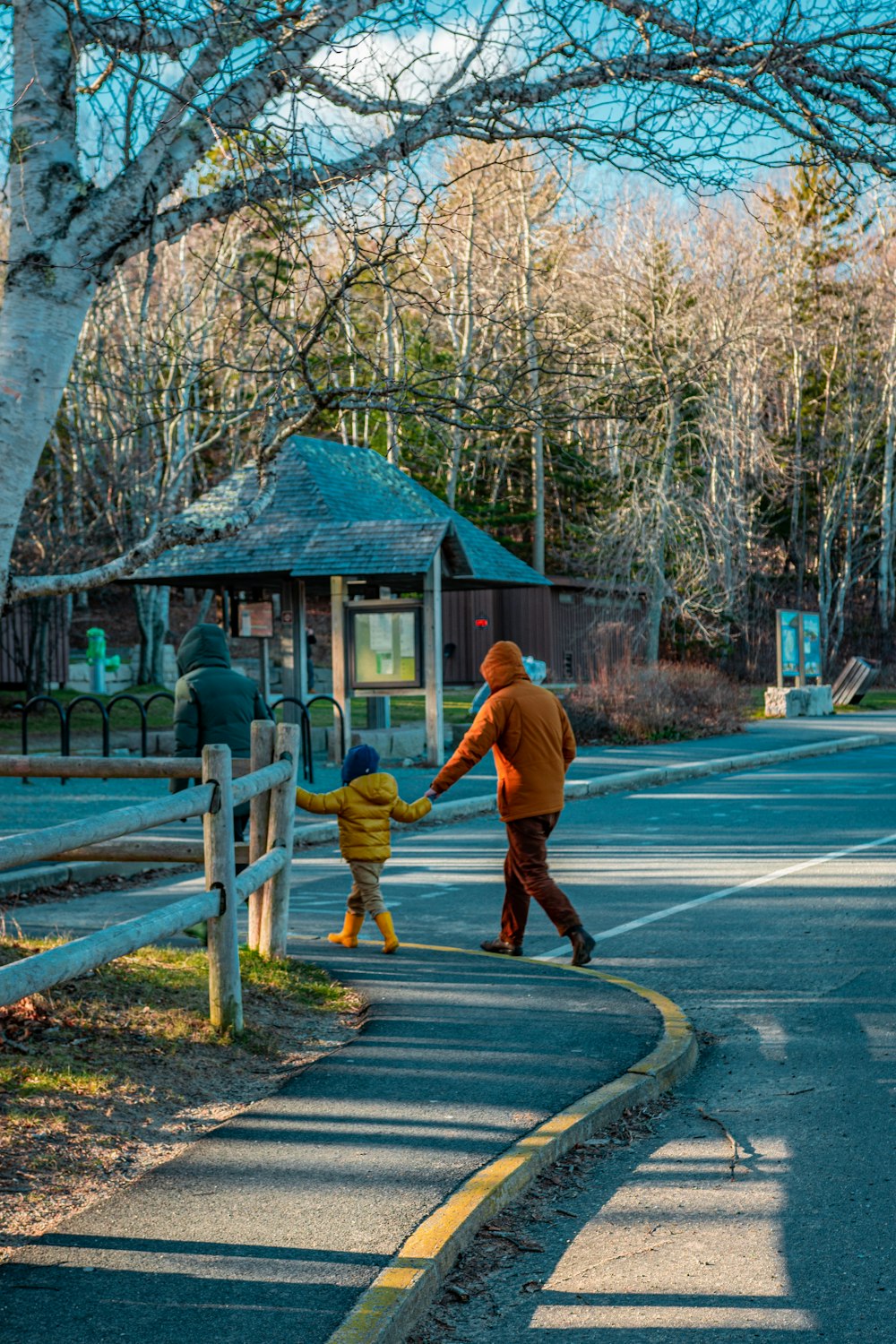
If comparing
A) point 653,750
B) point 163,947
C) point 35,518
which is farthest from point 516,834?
point 35,518

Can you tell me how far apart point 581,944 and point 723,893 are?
305cm

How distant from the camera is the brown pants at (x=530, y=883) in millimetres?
8195

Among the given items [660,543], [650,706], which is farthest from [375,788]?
[660,543]

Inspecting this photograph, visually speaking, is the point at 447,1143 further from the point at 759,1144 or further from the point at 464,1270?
the point at 759,1144

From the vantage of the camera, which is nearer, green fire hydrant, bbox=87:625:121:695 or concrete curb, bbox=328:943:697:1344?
concrete curb, bbox=328:943:697:1344

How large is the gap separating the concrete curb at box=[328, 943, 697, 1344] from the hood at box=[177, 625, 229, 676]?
5.37 m

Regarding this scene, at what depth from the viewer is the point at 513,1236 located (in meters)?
4.47

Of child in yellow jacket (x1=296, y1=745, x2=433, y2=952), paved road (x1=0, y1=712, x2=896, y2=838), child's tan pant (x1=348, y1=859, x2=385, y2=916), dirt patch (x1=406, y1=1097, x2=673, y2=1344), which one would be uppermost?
child in yellow jacket (x1=296, y1=745, x2=433, y2=952)

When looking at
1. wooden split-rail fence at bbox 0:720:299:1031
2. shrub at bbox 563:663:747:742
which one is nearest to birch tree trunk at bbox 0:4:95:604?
wooden split-rail fence at bbox 0:720:299:1031

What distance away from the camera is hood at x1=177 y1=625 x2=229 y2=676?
36.3 feet

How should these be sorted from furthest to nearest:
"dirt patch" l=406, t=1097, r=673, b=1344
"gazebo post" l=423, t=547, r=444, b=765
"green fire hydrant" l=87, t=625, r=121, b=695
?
1. "green fire hydrant" l=87, t=625, r=121, b=695
2. "gazebo post" l=423, t=547, r=444, b=765
3. "dirt patch" l=406, t=1097, r=673, b=1344

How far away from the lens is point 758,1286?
4035 millimetres

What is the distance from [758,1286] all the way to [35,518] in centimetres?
2768

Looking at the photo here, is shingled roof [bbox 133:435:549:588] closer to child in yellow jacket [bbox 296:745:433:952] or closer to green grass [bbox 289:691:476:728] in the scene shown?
green grass [bbox 289:691:476:728]
